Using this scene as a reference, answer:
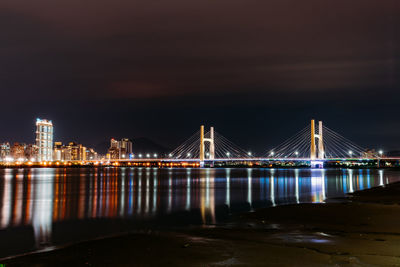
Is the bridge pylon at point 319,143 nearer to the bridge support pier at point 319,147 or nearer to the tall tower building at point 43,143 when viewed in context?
the bridge support pier at point 319,147

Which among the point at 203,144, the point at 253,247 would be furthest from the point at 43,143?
the point at 253,247

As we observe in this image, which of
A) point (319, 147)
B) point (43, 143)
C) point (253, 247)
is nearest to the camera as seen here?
point (253, 247)

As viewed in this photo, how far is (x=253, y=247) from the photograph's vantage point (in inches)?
392

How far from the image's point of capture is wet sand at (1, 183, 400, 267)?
338 inches

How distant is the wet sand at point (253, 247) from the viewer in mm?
8594

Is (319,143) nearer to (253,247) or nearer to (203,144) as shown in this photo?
(203,144)

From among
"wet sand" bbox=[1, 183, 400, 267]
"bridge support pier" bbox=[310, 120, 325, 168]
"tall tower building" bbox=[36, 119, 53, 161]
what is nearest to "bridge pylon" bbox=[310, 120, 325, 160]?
"bridge support pier" bbox=[310, 120, 325, 168]

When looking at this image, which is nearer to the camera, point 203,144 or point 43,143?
point 203,144

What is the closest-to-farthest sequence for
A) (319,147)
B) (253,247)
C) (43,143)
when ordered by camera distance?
(253,247), (319,147), (43,143)

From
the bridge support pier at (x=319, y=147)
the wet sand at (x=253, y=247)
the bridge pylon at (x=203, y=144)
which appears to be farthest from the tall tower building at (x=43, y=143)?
the wet sand at (x=253, y=247)

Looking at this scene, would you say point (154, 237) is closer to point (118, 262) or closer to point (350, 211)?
point (118, 262)

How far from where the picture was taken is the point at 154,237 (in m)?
12.3

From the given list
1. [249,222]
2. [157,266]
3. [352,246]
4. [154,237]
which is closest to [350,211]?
[249,222]

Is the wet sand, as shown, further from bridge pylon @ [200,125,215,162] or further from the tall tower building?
the tall tower building
